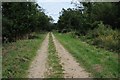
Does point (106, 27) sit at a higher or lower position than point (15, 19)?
lower

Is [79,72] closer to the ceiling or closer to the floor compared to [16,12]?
closer to the floor

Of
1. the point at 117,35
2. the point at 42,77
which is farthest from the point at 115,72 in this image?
the point at 117,35

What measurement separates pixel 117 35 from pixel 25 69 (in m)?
16.3

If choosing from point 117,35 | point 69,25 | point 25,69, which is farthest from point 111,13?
point 69,25

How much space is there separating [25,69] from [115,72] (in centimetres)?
437

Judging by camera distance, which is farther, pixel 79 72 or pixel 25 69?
pixel 25 69

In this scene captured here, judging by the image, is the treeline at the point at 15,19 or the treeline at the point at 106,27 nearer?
the treeline at the point at 106,27

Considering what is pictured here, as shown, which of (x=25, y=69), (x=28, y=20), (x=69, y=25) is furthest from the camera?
(x=69, y=25)

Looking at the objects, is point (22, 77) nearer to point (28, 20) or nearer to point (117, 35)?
point (117, 35)

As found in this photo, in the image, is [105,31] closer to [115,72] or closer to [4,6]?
[4,6]

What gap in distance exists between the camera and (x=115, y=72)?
14.0 meters

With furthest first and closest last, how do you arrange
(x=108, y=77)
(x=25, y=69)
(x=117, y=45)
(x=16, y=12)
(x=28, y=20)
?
(x=28, y=20)
(x=16, y=12)
(x=117, y=45)
(x=25, y=69)
(x=108, y=77)

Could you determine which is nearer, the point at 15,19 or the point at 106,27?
the point at 15,19

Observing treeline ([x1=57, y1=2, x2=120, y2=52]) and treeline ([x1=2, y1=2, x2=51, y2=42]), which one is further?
treeline ([x1=2, y1=2, x2=51, y2=42])
